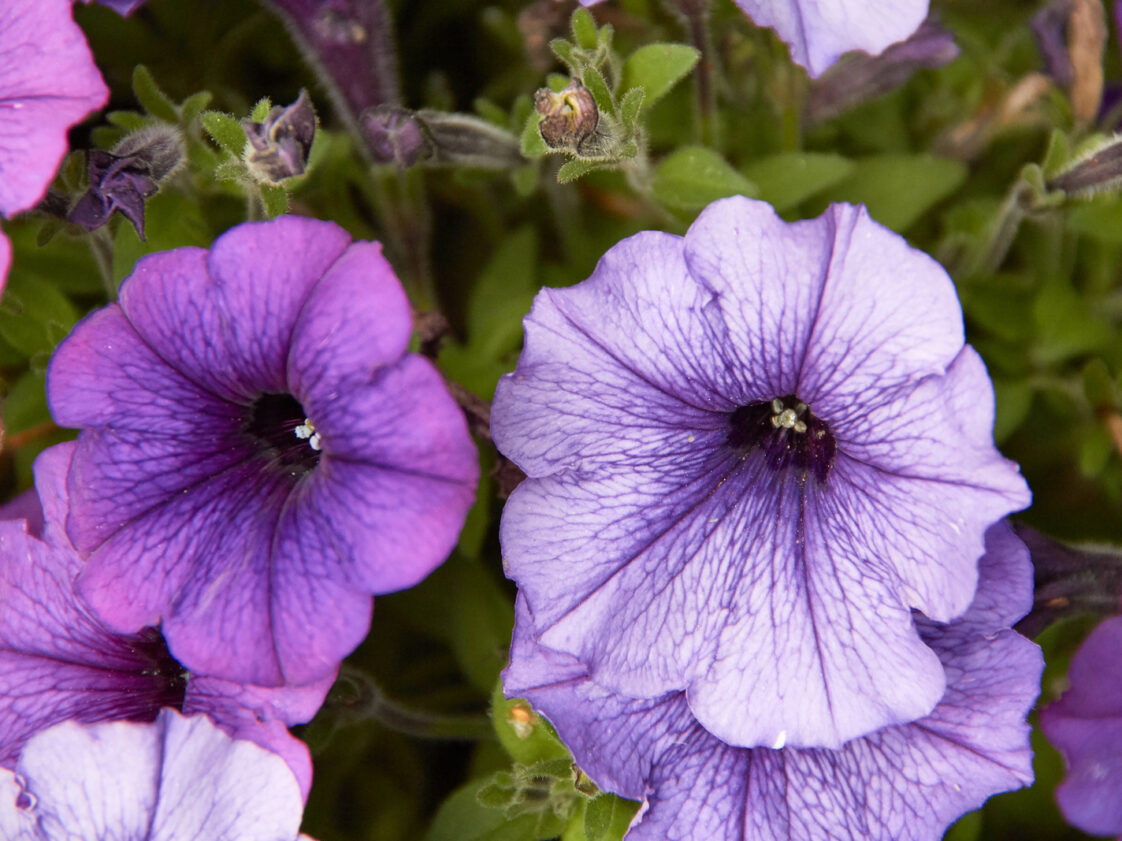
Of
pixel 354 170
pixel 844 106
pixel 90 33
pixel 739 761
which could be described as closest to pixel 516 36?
pixel 354 170

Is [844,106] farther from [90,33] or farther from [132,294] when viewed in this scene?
[90,33]

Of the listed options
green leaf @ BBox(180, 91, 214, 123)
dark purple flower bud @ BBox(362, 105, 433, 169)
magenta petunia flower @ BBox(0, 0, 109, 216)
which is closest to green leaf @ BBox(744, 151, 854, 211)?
dark purple flower bud @ BBox(362, 105, 433, 169)

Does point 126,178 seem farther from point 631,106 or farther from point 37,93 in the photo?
point 631,106

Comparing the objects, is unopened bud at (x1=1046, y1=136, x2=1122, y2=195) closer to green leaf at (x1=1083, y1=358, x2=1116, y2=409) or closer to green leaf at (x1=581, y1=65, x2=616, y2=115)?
green leaf at (x1=1083, y1=358, x2=1116, y2=409)

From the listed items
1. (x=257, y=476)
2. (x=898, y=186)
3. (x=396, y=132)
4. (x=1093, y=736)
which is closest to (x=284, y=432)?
(x=257, y=476)

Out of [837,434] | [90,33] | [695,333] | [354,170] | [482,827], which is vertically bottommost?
[482,827]

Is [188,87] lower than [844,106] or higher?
higher

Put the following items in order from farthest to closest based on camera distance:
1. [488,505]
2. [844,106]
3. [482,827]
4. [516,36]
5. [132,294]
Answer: [516,36] < [844,106] < [488,505] < [482,827] < [132,294]
